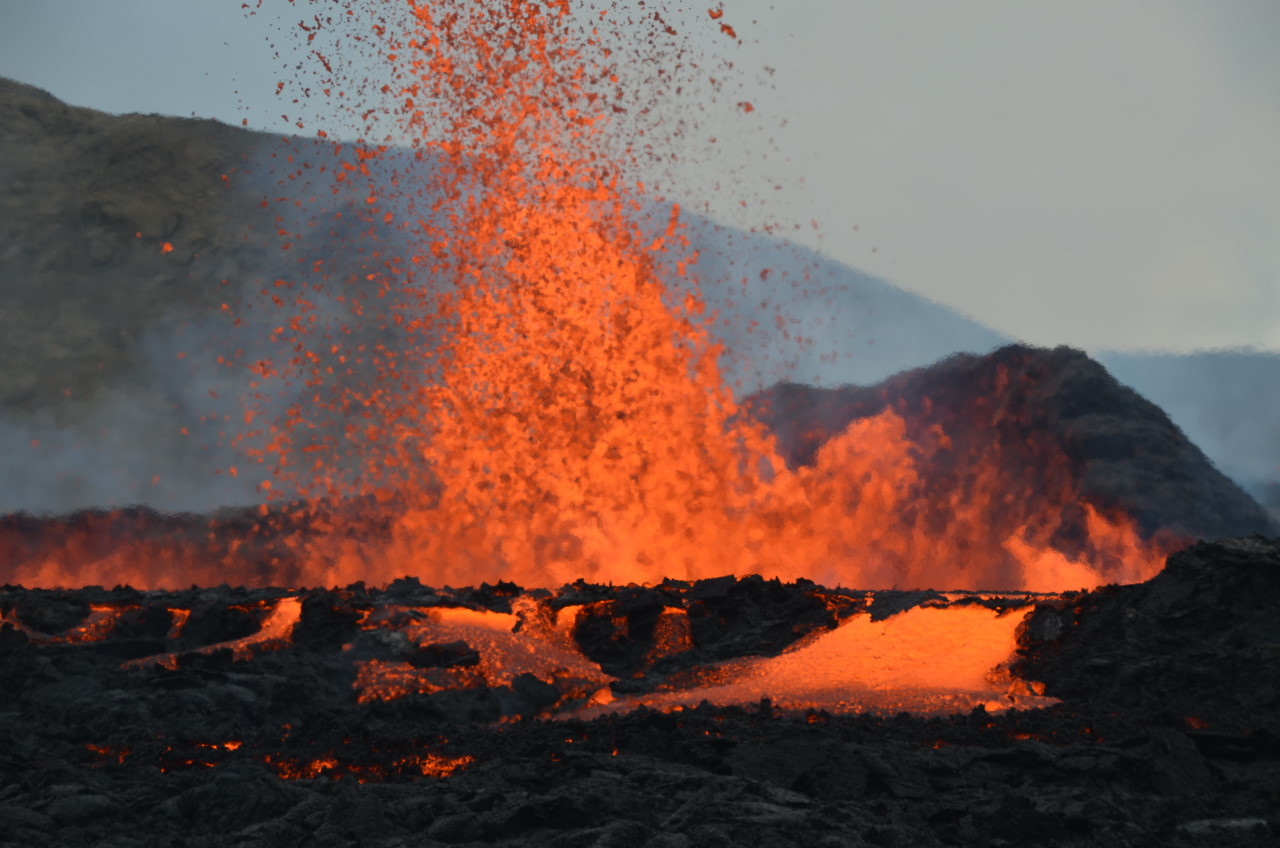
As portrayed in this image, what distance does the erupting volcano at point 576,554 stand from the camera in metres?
8.80

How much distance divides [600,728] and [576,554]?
45.4 ft

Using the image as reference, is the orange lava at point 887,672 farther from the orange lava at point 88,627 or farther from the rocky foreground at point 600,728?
the orange lava at point 88,627

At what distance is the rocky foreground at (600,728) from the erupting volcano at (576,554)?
0.05 metres

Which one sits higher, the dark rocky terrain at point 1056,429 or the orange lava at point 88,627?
the dark rocky terrain at point 1056,429

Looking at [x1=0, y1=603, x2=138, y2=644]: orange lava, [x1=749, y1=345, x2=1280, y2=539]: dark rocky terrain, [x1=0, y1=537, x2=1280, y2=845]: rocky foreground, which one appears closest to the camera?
[x1=0, y1=537, x2=1280, y2=845]: rocky foreground

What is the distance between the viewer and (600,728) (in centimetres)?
923

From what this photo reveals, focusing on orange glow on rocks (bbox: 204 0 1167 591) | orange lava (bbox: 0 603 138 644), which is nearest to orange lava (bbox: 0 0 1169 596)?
orange glow on rocks (bbox: 204 0 1167 591)

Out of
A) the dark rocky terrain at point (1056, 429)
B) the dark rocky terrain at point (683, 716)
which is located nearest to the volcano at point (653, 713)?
the dark rocky terrain at point (683, 716)

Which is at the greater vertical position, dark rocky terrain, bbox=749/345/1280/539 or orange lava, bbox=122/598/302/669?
dark rocky terrain, bbox=749/345/1280/539

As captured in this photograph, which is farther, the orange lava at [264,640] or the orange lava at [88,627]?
the orange lava at [88,627]

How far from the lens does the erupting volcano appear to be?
8.80m

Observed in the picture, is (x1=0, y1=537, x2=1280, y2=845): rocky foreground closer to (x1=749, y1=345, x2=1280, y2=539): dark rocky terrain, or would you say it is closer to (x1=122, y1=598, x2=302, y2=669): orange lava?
(x1=122, y1=598, x2=302, y2=669): orange lava

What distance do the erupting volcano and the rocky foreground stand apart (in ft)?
0.17

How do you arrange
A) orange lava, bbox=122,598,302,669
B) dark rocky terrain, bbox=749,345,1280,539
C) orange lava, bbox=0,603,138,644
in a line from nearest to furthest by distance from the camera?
orange lava, bbox=122,598,302,669, orange lava, bbox=0,603,138,644, dark rocky terrain, bbox=749,345,1280,539
